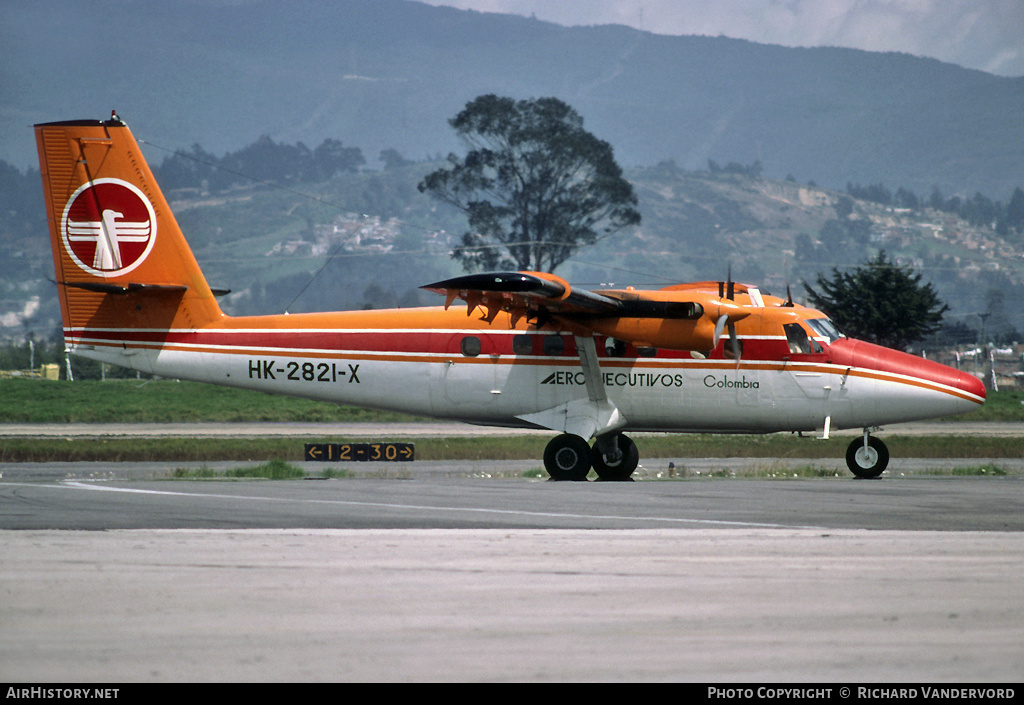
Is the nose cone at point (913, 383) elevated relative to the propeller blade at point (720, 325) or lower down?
lower down

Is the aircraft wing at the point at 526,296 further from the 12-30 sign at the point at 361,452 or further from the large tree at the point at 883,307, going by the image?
the large tree at the point at 883,307

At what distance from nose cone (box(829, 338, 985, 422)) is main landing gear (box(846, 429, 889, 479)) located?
736 mm

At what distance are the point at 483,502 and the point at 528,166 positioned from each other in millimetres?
70885

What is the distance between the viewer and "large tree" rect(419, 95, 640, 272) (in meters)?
80.9

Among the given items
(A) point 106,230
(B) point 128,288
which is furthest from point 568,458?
(A) point 106,230

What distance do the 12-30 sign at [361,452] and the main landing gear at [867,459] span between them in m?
10.7

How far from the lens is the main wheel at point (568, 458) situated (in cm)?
1920

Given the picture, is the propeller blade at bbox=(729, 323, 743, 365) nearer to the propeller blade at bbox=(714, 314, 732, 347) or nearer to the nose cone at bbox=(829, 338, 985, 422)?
the propeller blade at bbox=(714, 314, 732, 347)

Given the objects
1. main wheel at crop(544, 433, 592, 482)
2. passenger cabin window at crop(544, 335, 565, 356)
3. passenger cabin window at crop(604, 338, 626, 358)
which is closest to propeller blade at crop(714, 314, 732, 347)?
passenger cabin window at crop(604, 338, 626, 358)

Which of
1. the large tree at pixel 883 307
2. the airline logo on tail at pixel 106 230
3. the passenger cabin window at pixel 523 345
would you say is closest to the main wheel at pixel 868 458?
the passenger cabin window at pixel 523 345

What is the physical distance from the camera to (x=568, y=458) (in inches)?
759

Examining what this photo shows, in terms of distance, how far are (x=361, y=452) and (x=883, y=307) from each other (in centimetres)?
2444
